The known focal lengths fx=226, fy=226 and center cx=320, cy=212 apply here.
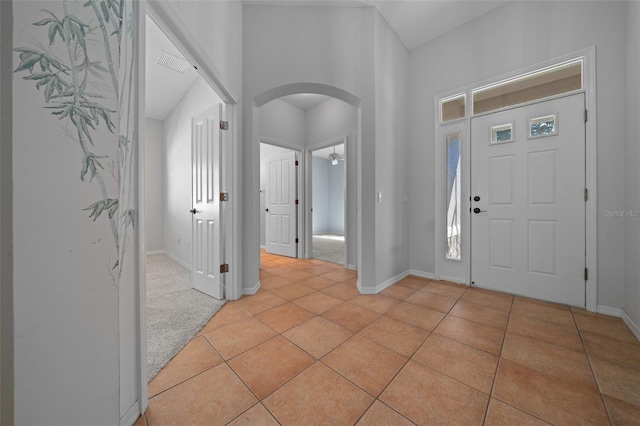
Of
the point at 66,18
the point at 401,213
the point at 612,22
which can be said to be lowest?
the point at 401,213

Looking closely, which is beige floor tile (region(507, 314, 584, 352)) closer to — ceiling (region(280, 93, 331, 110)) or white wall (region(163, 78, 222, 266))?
ceiling (region(280, 93, 331, 110))

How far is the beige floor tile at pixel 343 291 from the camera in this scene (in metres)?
2.56

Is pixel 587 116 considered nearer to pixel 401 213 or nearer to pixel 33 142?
pixel 401 213

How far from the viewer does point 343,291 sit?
2.71m

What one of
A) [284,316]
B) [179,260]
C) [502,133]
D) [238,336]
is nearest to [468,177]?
[502,133]

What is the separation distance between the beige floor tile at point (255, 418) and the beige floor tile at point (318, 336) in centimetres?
49

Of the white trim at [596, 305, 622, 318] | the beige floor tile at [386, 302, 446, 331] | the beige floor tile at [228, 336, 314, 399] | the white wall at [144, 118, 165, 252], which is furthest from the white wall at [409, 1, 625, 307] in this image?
the white wall at [144, 118, 165, 252]

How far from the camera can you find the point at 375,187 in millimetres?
2674

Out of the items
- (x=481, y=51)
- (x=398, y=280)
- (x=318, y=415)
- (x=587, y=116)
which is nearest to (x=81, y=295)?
(x=318, y=415)

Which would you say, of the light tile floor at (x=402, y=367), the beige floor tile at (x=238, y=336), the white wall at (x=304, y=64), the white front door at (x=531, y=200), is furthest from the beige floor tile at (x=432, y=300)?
the beige floor tile at (x=238, y=336)

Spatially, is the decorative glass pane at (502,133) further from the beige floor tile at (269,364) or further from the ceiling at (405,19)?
the beige floor tile at (269,364)

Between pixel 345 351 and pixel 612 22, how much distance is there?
3734 millimetres

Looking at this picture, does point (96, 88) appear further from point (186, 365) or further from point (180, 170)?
point (180, 170)

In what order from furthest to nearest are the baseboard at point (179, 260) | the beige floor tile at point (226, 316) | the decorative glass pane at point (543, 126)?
the baseboard at point (179, 260)
the decorative glass pane at point (543, 126)
the beige floor tile at point (226, 316)
